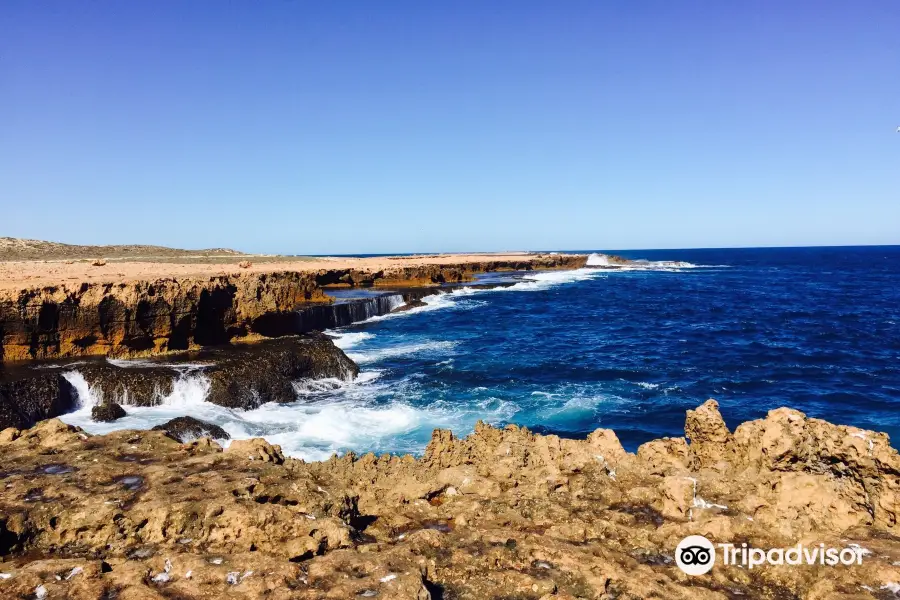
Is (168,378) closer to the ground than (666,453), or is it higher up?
closer to the ground

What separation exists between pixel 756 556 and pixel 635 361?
66.1 ft

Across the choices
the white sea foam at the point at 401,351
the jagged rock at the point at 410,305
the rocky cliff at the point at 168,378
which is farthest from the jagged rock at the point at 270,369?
the jagged rock at the point at 410,305

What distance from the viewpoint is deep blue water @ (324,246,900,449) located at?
1753 cm

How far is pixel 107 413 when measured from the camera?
15664 mm

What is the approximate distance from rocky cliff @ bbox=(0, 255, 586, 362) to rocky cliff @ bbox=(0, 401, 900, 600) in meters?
12.8

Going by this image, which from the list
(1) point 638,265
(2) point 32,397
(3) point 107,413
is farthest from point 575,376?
(1) point 638,265

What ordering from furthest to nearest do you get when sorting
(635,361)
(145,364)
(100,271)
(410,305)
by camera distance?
1. (410,305)
2. (100,271)
3. (635,361)
4. (145,364)

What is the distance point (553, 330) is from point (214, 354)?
67.1 feet

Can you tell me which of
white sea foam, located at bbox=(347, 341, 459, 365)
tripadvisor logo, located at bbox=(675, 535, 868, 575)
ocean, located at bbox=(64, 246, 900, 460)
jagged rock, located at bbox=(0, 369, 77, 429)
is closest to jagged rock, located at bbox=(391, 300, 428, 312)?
ocean, located at bbox=(64, 246, 900, 460)

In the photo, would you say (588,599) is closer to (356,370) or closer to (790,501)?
(790,501)

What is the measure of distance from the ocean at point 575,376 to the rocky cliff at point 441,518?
674 centimetres

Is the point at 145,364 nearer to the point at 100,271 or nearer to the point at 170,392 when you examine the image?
the point at 170,392

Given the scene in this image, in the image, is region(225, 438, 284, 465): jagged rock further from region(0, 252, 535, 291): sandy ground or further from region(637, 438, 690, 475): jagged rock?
region(0, 252, 535, 291): sandy ground

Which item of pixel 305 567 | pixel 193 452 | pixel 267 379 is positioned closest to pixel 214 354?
pixel 267 379
